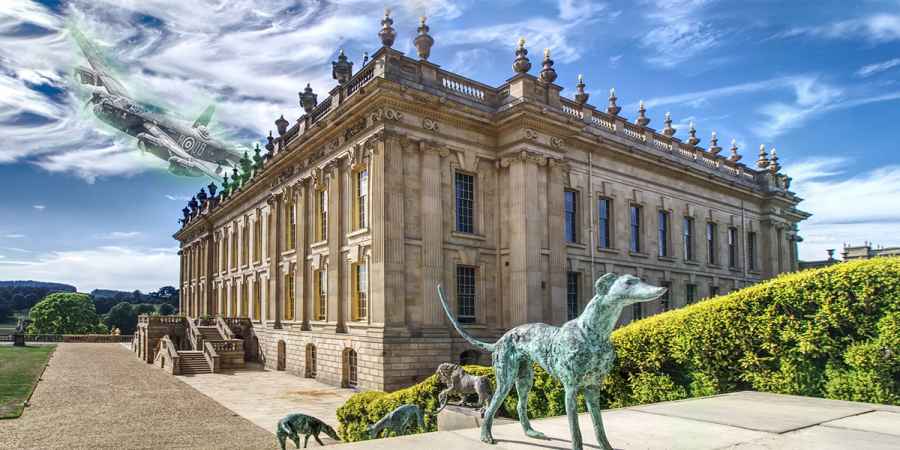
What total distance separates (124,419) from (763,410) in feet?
62.7

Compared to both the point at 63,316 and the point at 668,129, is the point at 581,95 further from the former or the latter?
the point at 63,316

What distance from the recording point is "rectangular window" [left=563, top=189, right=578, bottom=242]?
100 feet

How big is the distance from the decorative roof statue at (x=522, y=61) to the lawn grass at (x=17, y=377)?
22594 mm

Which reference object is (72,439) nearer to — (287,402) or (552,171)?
(287,402)

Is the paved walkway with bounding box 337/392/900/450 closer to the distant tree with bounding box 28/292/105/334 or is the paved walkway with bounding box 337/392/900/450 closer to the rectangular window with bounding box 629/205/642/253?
the rectangular window with bounding box 629/205/642/253

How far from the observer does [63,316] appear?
253ft

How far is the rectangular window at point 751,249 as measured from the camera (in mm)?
43656

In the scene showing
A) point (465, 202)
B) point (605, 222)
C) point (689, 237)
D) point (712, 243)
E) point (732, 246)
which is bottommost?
point (732, 246)

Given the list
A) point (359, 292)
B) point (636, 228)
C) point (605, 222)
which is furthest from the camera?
point (636, 228)

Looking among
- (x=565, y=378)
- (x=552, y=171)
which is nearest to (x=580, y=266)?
(x=552, y=171)

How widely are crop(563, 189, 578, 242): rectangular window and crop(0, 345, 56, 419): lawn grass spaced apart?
23.0 m

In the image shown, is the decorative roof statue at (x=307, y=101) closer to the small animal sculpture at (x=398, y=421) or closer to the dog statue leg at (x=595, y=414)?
the small animal sculpture at (x=398, y=421)

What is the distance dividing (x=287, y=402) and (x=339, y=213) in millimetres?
8888

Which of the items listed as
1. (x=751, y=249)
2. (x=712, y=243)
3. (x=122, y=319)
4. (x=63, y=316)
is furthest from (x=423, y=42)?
(x=122, y=319)
